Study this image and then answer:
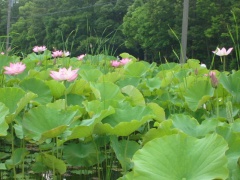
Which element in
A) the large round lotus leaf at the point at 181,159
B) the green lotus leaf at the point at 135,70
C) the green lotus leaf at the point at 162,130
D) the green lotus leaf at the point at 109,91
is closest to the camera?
the large round lotus leaf at the point at 181,159

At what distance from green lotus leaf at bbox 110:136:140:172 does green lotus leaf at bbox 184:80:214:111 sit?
0.30 metres

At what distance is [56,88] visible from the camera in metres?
1.26

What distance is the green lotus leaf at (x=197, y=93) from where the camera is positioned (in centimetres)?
120

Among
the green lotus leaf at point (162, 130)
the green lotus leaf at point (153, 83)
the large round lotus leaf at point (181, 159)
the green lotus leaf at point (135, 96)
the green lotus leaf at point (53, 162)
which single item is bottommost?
the large round lotus leaf at point (181, 159)

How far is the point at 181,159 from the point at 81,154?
40 cm

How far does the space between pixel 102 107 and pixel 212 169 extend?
39 centimetres

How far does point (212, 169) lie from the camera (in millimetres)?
624

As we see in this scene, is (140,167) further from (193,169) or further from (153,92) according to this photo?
(153,92)

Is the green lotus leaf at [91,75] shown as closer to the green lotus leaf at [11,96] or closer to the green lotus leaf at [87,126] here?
the green lotus leaf at [11,96]

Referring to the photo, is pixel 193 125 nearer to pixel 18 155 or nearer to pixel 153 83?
pixel 18 155

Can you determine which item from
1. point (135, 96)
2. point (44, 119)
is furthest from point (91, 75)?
point (44, 119)

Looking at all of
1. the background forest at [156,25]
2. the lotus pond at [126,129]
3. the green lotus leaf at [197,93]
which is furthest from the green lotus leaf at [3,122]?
the background forest at [156,25]

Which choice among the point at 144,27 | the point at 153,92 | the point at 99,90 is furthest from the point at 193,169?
the point at 144,27

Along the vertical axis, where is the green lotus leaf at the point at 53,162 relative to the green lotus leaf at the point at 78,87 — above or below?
below
